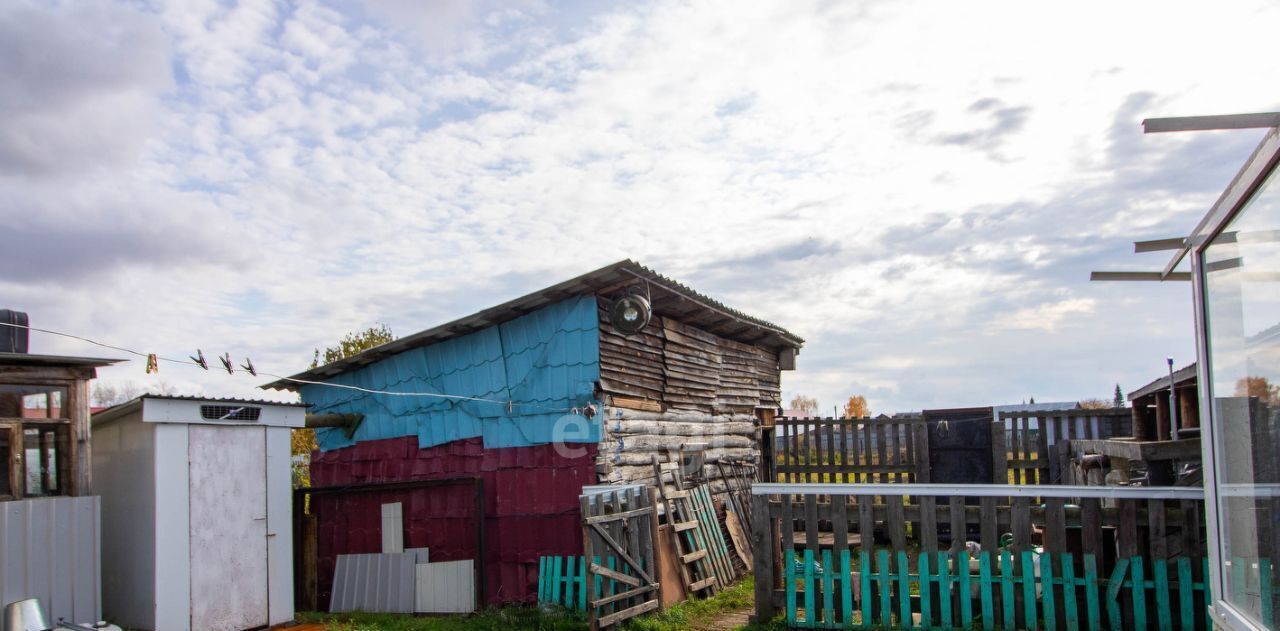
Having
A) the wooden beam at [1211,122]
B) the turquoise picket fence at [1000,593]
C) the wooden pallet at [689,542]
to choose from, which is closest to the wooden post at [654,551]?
the wooden pallet at [689,542]

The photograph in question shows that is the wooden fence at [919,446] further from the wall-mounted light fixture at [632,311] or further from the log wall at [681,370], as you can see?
the wall-mounted light fixture at [632,311]

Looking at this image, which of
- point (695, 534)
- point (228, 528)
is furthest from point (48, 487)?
point (695, 534)

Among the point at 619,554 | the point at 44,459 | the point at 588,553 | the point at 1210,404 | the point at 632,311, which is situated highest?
the point at 632,311

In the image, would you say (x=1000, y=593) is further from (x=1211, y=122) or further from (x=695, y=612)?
(x=1211, y=122)

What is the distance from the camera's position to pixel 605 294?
1206 cm

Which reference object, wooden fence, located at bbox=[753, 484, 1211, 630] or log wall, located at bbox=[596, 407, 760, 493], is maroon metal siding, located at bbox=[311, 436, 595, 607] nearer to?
log wall, located at bbox=[596, 407, 760, 493]

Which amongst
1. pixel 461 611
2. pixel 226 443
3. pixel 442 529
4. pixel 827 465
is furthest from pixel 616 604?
pixel 827 465

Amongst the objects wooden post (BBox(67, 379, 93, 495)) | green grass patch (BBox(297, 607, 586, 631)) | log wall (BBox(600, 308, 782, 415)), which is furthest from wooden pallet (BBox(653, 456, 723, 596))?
wooden post (BBox(67, 379, 93, 495))

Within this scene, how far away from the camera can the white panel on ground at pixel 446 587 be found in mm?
11992

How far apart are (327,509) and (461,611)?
3414mm

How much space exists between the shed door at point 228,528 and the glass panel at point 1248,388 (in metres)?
9.38

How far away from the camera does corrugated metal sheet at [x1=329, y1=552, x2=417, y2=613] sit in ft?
41.2

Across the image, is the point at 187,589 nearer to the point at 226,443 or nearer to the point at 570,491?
the point at 226,443

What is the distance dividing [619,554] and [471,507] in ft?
11.1
